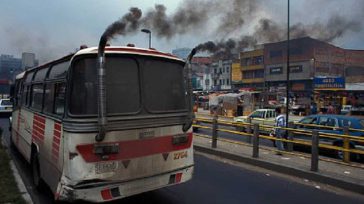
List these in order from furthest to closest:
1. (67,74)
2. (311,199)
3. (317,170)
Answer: (317,170), (311,199), (67,74)

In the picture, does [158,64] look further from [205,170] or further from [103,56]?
[205,170]

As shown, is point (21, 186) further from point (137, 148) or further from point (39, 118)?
point (137, 148)

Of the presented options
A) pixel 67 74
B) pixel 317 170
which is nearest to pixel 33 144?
pixel 67 74

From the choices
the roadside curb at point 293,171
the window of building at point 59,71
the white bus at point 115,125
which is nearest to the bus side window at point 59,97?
the white bus at point 115,125

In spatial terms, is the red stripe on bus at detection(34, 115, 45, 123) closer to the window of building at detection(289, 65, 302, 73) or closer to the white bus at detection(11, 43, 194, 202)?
the white bus at detection(11, 43, 194, 202)

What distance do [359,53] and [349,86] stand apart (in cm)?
3670

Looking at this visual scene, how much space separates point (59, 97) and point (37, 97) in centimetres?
207

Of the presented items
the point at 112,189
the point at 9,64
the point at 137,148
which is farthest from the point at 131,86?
the point at 9,64

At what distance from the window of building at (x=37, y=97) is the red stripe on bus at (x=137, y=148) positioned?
97.3 inches

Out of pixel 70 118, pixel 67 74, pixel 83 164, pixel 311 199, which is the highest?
pixel 67 74

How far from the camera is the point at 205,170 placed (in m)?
9.32

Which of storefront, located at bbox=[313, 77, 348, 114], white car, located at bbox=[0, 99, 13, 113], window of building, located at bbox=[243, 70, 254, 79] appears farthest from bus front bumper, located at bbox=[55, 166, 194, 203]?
window of building, located at bbox=[243, 70, 254, 79]

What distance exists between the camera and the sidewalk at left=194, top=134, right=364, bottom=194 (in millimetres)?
7645

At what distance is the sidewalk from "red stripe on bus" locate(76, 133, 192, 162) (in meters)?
3.68
